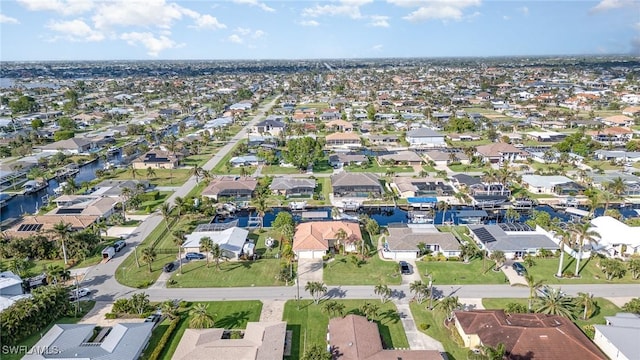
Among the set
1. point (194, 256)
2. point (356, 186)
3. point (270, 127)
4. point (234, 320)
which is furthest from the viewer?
point (270, 127)

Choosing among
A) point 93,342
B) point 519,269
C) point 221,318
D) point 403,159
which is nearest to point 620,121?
point 403,159

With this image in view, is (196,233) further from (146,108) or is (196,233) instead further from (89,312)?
(146,108)

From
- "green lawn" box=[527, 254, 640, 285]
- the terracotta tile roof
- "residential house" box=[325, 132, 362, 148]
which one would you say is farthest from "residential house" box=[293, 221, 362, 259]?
"residential house" box=[325, 132, 362, 148]

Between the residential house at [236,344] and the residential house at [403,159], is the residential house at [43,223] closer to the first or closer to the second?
the residential house at [236,344]

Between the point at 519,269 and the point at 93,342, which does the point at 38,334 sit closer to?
the point at 93,342

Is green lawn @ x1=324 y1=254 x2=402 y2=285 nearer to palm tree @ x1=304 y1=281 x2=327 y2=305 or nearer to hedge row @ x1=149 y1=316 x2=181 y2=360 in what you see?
palm tree @ x1=304 y1=281 x2=327 y2=305

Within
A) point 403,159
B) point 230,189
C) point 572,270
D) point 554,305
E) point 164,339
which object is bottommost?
point 572,270
